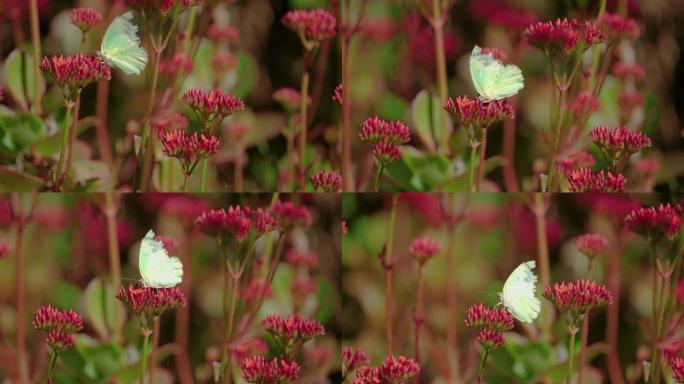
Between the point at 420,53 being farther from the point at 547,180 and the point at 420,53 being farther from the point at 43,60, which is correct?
the point at 43,60

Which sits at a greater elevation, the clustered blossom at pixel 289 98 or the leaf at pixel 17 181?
the clustered blossom at pixel 289 98

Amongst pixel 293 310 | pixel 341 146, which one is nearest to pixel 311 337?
pixel 293 310

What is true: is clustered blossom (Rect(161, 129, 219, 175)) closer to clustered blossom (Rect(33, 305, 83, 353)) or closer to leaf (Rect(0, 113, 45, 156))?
leaf (Rect(0, 113, 45, 156))

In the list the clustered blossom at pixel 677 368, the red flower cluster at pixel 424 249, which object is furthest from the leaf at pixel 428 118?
the clustered blossom at pixel 677 368

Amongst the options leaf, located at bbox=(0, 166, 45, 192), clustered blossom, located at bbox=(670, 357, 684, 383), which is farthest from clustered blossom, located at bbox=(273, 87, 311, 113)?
clustered blossom, located at bbox=(670, 357, 684, 383)

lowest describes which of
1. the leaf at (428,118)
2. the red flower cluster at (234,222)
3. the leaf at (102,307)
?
the leaf at (102,307)

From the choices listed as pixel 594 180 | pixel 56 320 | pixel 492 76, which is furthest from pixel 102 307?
pixel 594 180

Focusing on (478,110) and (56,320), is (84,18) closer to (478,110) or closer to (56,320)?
(56,320)

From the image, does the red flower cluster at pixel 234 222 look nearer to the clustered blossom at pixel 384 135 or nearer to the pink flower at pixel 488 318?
the clustered blossom at pixel 384 135
